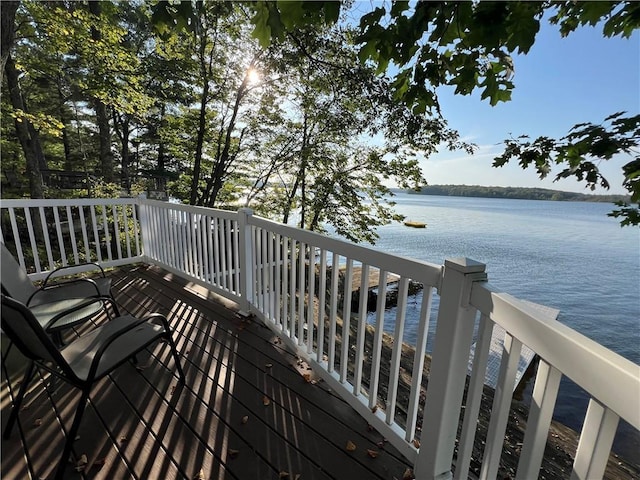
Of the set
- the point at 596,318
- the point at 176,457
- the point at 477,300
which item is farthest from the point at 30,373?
the point at 596,318

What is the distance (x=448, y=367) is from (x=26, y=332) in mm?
2008

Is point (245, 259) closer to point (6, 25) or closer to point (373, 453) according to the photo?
point (373, 453)

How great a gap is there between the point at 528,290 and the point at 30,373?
18.7 m

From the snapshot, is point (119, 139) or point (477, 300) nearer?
point (477, 300)

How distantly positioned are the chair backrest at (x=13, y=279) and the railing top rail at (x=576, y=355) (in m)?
2.98

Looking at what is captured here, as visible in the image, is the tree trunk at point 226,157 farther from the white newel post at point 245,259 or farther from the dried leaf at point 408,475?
the dried leaf at point 408,475

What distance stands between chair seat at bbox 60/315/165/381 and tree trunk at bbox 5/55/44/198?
27.0 feet

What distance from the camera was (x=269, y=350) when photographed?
104 inches

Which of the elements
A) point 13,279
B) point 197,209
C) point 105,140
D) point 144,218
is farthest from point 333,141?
point 13,279

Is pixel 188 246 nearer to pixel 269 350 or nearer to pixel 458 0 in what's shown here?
pixel 269 350

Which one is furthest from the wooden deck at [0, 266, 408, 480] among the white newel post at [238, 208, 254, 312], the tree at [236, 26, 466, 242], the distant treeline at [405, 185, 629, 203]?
the tree at [236, 26, 466, 242]

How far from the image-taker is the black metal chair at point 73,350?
1.45 meters

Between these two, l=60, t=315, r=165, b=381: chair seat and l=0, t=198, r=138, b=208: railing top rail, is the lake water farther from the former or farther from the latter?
l=0, t=198, r=138, b=208: railing top rail

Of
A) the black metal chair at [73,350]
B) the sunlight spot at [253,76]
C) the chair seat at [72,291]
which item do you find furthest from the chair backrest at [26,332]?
the sunlight spot at [253,76]
